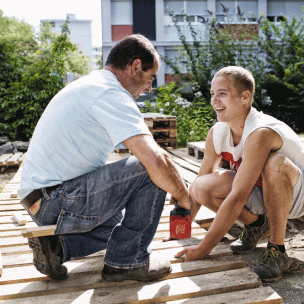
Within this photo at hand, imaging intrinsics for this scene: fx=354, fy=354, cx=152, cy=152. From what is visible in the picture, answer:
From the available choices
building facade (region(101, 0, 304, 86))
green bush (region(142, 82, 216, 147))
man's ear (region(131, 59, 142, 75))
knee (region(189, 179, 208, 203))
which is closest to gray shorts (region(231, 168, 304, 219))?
knee (region(189, 179, 208, 203))

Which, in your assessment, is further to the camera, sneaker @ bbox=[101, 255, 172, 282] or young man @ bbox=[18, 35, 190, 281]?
sneaker @ bbox=[101, 255, 172, 282]

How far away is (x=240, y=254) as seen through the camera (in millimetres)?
2666

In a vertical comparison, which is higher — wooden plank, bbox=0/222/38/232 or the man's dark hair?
the man's dark hair

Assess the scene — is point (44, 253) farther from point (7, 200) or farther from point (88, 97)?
point (7, 200)

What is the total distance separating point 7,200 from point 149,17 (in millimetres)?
17281

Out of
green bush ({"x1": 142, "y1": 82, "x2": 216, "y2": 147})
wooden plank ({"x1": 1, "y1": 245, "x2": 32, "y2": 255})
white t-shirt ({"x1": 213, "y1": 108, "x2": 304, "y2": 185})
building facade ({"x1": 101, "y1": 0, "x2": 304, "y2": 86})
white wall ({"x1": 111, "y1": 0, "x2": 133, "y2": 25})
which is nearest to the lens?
white t-shirt ({"x1": 213, "y1": 108, "x2": 304, "y2": 185})

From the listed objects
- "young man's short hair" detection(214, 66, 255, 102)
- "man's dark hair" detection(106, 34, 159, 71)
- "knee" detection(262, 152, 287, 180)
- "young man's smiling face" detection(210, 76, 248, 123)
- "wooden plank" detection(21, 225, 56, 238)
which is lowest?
"wooden plank" detection(21, 225, 56, 238)

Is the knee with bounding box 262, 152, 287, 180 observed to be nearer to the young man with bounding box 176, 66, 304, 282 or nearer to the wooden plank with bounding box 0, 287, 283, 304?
the young man with bounding box 176, 66, 304, 282

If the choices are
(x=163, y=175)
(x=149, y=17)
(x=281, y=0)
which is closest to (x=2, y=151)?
(x=163, y=175)

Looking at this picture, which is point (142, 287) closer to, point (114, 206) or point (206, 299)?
point (206, 299)

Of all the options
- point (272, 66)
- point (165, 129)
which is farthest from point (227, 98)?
point (272, 66)

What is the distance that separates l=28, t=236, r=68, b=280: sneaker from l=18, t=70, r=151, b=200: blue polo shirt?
0.27m

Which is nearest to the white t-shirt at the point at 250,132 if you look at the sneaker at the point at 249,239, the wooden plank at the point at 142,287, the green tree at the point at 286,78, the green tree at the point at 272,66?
the sneaker at the point at 249,239

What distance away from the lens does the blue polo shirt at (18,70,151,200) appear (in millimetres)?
1776
